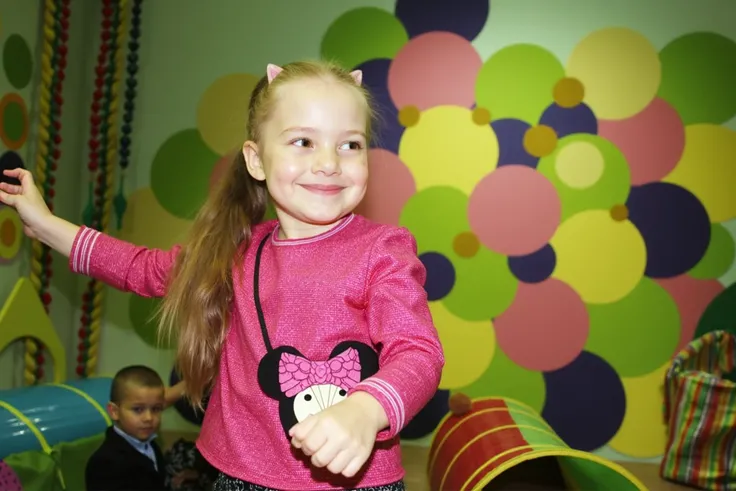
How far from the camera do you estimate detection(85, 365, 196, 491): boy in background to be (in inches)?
77.1

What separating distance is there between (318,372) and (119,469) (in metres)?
1.25

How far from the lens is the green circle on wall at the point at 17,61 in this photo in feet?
7.86

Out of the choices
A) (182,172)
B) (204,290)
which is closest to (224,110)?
(182,172)

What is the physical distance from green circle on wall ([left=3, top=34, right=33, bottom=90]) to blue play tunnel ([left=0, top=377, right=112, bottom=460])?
997mm

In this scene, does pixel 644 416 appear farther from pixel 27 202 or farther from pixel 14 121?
pixel 14 121

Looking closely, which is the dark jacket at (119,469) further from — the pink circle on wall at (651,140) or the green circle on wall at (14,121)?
the pink circle on wall at (651,140)

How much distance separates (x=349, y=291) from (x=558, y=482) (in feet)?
5.87

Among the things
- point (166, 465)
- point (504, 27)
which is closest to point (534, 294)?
point (504, 27)

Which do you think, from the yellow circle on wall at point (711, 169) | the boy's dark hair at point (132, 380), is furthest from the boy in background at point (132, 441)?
the yellow circle on wall at point (711, 169)

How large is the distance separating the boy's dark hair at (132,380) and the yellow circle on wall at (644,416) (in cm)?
164

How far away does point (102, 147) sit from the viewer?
110 inches

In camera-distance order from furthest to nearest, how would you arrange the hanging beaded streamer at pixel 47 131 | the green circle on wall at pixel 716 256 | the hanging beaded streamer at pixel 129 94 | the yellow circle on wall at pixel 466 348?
the hanging beaded streamer at pixel 129 94
the yellow circle on wall at pixel 466 348
the green circle on wall at pixel 716 256
the hanging beaded streamer at pixel 47 131

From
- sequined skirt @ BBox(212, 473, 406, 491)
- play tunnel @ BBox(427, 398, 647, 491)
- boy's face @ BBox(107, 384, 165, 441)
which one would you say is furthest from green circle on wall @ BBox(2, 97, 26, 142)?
sequined skirt @ BBox(212, 473, 406, 491)

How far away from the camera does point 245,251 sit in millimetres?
1125
